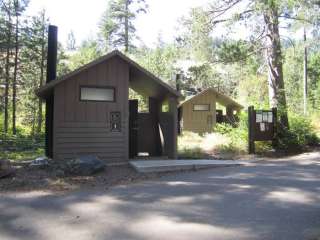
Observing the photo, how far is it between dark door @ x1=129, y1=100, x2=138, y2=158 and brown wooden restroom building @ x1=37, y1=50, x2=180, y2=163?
138mm

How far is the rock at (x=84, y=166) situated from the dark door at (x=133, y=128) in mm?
2717

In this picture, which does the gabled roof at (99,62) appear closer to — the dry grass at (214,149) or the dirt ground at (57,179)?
the dirt ground at (57,179)

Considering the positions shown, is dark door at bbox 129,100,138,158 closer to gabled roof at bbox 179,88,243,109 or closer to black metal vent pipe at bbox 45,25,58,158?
black metal vent pipe at bbox 45,25,58,158

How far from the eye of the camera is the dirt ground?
26.8 feet

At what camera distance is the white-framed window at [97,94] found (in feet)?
37.2

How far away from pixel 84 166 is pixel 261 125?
712cm

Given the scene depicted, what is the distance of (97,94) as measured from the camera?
11453 mm

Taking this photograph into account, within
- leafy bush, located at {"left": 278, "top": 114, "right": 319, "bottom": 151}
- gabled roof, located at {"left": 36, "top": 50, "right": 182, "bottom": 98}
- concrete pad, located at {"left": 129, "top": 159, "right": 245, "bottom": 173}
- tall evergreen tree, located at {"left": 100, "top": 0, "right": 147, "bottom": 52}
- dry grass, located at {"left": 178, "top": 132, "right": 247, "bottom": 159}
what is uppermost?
tall evergreen tree, located at {"left": 100, "top": 0, "right": 147, "bottom": 52}

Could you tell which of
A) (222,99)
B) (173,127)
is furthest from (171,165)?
(222,99)

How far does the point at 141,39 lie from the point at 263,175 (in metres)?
36.3

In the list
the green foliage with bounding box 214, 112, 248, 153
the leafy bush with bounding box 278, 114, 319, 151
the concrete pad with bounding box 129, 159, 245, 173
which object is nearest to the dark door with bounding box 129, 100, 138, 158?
the concrete pad with bounding box 129, 159, 245, 173

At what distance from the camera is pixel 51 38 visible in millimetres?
13203

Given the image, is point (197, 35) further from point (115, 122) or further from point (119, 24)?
point (119, 24)

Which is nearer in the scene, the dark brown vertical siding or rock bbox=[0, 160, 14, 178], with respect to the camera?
rock bbox=[0, 160, 14, 178]
